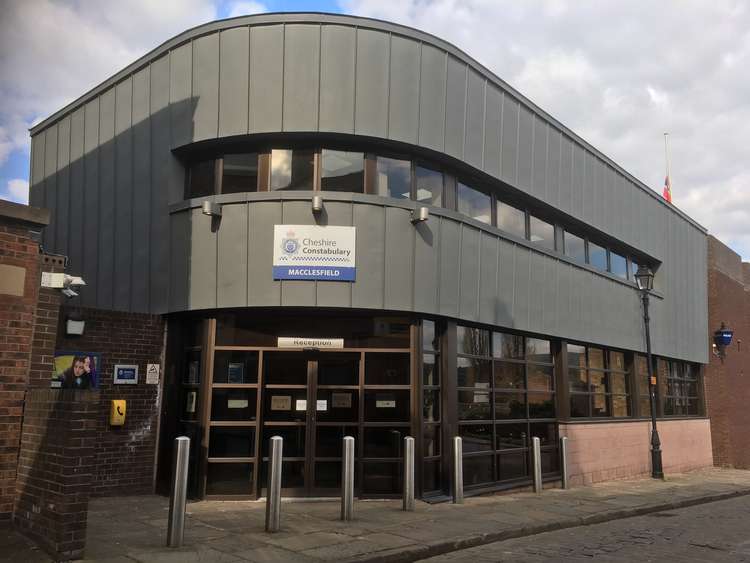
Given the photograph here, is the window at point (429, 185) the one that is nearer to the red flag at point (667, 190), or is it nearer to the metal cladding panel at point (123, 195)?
the metal cladding panel at point (123, 195)

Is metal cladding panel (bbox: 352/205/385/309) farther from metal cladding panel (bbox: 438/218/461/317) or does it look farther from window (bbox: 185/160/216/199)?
window (bbox: 185/160/216/199)

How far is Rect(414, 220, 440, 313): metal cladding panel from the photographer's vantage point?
36.8ft

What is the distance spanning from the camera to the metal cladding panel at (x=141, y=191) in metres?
11.7

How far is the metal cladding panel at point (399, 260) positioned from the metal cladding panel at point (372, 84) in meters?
1.43

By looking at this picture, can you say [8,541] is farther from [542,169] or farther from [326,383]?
[542,169]

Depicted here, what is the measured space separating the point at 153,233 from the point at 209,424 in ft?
11.6

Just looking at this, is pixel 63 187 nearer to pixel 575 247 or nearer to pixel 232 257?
pixel 232 257

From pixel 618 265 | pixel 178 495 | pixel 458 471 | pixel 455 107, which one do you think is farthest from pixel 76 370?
pixel 618 265

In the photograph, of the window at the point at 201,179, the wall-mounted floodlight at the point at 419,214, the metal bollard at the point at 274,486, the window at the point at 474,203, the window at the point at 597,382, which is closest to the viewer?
the metal bollard at the point at 274,486

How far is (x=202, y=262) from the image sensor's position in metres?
10.9

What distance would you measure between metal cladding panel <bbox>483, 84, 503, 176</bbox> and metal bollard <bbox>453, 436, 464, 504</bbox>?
5258mm

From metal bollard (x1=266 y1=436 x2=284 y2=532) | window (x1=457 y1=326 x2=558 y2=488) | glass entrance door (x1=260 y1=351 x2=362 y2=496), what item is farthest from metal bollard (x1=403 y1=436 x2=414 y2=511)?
window (x1=457 y1=326 x2=558 y2=488)

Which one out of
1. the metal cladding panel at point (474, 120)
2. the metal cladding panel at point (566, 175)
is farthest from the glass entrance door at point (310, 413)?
the metal cladding panel at point (566, 175)

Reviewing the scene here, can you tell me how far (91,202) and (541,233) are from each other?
31.9 ft
